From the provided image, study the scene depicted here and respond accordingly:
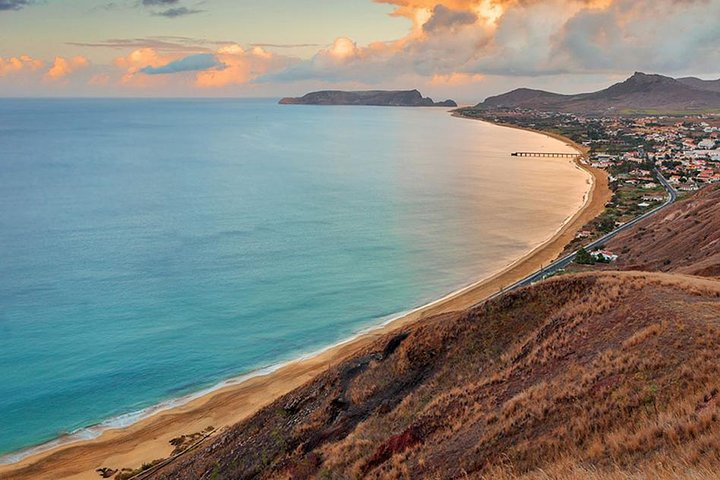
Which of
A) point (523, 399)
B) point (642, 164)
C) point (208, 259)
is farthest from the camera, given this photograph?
point (642, 164)

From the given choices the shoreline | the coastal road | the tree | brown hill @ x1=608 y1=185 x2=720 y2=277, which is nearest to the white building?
the coastal road

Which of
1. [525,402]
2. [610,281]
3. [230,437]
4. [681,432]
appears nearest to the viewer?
[681,432]

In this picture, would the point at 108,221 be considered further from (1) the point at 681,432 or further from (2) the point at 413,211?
(1) the point at 681,432

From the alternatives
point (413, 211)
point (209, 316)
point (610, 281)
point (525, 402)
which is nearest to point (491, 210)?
point (413, 211)

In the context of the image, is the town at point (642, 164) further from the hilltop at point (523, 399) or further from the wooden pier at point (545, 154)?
the hilltop at point (523, 399)

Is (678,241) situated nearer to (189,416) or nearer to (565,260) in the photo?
(565,260)

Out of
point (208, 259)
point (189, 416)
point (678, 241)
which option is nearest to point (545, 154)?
point (678, 241)
